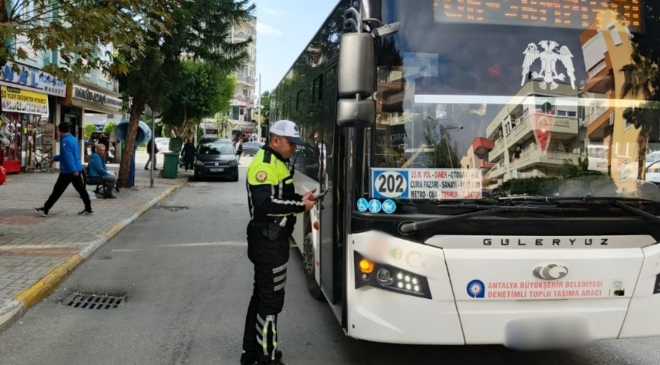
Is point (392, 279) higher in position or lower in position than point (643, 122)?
lower

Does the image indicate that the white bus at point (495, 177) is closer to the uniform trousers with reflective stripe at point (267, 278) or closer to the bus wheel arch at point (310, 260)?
the uniform trousers with reflective stripe at point (267, 278)

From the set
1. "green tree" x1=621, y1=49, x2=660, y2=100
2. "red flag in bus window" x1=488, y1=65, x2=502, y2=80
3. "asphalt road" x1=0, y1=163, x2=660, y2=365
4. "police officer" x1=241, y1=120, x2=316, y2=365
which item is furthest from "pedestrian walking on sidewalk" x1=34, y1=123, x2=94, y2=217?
"green tree" x1=621, y1=49, x2=660, y2=100

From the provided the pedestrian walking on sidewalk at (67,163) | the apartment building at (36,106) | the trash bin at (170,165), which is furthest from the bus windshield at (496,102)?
the trash bin at (170,165)

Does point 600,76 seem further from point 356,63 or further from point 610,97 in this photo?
point 356,63

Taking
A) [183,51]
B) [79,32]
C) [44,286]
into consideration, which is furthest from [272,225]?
[183,51]

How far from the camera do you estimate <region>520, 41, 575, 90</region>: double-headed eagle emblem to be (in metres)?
3.65

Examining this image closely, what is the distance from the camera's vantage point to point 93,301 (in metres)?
6.08

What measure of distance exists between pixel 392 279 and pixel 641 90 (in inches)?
84.0

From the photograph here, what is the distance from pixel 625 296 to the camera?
366 cm

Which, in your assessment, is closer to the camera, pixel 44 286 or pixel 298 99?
pixel 44 286

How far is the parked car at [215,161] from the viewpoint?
2242cm

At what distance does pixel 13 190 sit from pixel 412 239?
14.3 m

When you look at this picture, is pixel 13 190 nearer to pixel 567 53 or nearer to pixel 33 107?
pixel 33 107

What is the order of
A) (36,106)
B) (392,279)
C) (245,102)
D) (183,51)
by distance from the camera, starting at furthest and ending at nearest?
(245,102) → (36,106) → (183,51) → (392,279)
